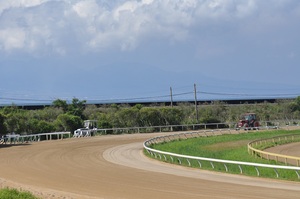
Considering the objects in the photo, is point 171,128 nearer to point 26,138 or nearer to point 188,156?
point 26,138

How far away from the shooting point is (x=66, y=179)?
21.3m

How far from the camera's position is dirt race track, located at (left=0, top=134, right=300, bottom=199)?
53.9 feet

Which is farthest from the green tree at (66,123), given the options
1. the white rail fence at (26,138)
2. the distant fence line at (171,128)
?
the white rail fence at (26,138)

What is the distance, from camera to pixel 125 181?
20.2 metres

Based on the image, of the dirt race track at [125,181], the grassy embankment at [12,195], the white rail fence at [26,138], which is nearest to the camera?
the grassy embankment at [12,195]

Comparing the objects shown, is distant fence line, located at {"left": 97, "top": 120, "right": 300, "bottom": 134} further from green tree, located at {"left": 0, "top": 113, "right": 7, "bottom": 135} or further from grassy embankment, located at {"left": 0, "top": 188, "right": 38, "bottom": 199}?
grassy embankment, located at {"left": 0, "top": 188, "right": 38, "bottom": 199}

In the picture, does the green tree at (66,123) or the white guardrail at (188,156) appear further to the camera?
the green tree at (66,123)

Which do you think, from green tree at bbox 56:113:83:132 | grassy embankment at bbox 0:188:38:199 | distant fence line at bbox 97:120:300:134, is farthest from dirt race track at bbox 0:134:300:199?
green tree at bbox 56:113:83:132

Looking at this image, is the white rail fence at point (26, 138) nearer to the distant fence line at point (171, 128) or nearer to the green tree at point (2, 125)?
the green tree at point (2, 125)

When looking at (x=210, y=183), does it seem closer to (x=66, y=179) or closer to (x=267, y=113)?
(x=66, y=179)

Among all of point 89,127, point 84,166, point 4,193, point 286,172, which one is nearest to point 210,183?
point 286,172

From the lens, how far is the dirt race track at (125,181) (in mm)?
16438

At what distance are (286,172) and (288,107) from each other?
8583 cm

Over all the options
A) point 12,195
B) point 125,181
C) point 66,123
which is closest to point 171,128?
point 66,123
